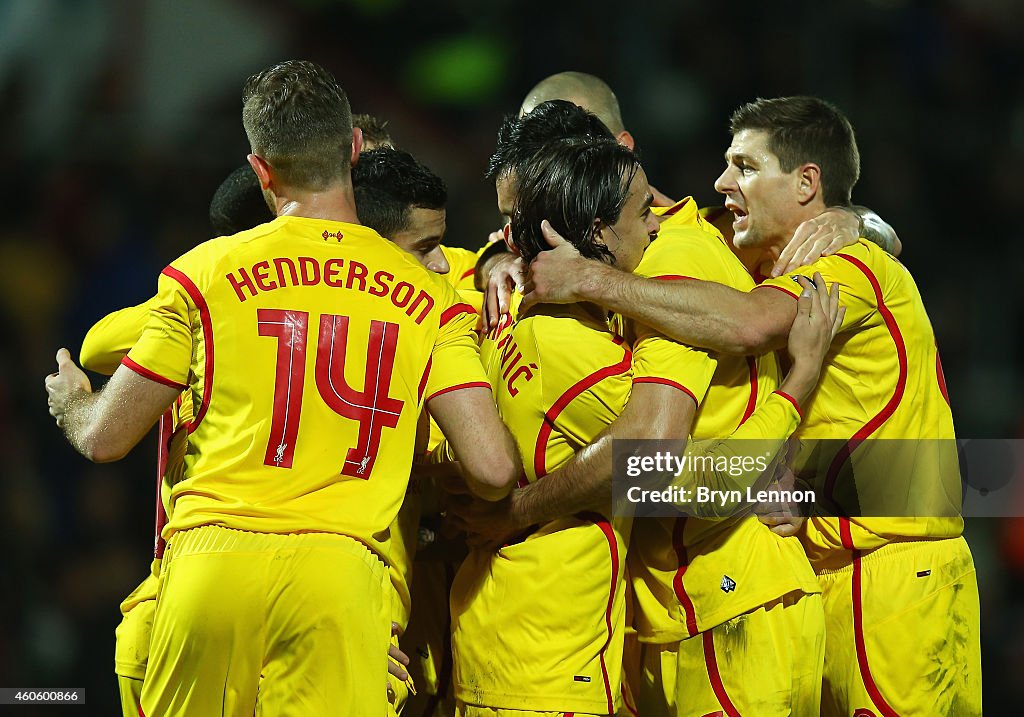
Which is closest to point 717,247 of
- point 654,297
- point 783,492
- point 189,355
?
point 654,297

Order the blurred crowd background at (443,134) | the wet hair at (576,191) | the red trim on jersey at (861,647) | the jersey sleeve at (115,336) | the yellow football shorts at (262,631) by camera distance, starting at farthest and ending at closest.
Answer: the blurred crowd background at (443,134) < the red trim on jersey at (861,647) < the jersey sleeve at (115,336) < the wet hair at (576,191) < the yellow football shorts at (262,631)

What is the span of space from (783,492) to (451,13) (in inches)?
258

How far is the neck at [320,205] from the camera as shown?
314 centimetres

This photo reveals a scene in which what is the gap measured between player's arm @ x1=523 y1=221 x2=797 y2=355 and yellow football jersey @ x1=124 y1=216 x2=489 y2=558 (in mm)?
411

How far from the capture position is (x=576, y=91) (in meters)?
5.10

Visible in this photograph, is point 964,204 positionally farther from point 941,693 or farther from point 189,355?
point 189,355

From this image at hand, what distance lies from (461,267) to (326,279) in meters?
1.71

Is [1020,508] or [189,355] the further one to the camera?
[1020,508]

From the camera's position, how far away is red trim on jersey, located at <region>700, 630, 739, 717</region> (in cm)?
318

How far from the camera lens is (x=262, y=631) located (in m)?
2.90

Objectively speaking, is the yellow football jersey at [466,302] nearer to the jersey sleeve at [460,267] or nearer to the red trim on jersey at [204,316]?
the jersey sleeve at [460,267]

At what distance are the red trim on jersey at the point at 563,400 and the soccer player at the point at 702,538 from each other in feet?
0.14

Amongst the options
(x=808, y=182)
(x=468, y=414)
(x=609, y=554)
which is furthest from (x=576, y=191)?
(x=808, y=182)

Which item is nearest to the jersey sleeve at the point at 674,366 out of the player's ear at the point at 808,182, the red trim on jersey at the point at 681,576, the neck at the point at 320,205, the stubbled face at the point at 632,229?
the stubbled face at the point at 632,229
